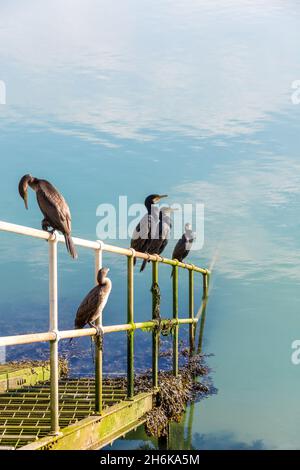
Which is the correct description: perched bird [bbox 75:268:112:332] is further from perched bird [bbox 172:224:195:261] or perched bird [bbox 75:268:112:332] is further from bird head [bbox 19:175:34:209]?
perched bird [bbox 172:224:195:261]

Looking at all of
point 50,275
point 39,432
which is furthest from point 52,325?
point 39,432

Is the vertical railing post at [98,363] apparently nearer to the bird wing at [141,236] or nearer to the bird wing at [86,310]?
the bird wing at [86,310]

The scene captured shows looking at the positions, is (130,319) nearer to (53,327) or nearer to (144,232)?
(53,327)

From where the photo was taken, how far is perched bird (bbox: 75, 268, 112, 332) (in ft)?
22.2

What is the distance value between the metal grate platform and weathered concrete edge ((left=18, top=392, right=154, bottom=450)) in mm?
132

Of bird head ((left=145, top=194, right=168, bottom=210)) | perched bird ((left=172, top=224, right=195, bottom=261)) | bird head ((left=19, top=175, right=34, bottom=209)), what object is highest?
bird head ((left=145, top=194, right=168, bottom=210))

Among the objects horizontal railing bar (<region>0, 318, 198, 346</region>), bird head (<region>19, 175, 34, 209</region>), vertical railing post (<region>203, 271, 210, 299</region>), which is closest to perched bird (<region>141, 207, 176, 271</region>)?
horizontal railing bar (<region>0, 318, 198, 346</region>)

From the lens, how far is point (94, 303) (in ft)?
22.4

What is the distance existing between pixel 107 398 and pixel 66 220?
1707 millimetres

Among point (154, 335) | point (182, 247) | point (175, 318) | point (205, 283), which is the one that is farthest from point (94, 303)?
point (205, 283)

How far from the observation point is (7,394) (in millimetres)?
8258
